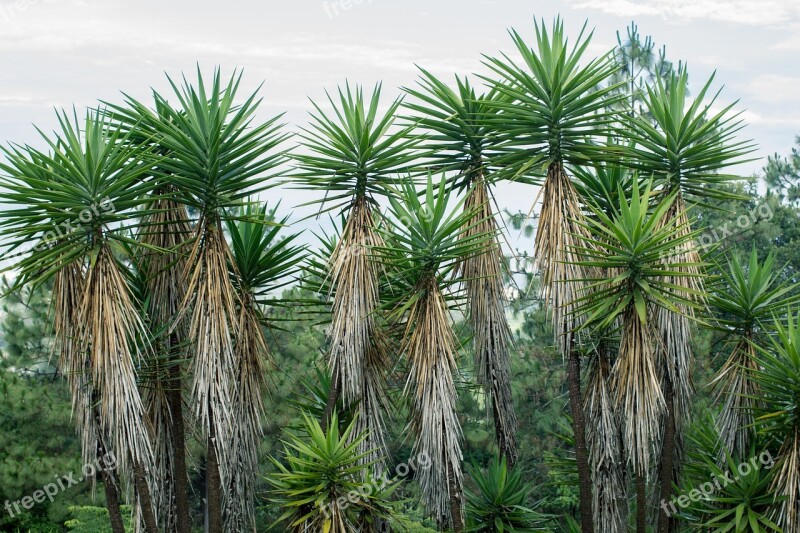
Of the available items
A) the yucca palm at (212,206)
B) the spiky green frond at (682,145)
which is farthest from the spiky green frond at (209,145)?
the spiky green frond at (682,145)

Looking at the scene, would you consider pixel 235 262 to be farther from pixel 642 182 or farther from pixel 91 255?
pixel 642 182

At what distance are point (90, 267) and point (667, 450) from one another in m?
7.76

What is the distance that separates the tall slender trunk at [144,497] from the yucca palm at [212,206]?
0.87 meters

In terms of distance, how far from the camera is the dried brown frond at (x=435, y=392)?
1038 centimetres

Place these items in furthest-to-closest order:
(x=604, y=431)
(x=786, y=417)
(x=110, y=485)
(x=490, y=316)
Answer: (x=490, y=316)
(x=604, y=431)
(x=786, y=417)
(x=110, y=485)

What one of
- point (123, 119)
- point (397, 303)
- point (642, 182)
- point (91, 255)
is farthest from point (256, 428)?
point (642, 182)

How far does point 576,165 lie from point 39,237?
268 inches

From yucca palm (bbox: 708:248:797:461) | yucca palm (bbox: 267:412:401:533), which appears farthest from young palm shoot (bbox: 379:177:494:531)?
yucca palm (bbox: 708:248:797:461)

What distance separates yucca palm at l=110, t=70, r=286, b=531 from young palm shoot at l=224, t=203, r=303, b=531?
0.15 meters

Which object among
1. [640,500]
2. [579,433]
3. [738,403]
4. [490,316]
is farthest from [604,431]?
[490,316]

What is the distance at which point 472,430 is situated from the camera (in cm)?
2261

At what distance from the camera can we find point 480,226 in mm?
11617

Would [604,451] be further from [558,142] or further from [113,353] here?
[113,353]

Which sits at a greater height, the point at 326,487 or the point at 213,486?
the point at 326,487
